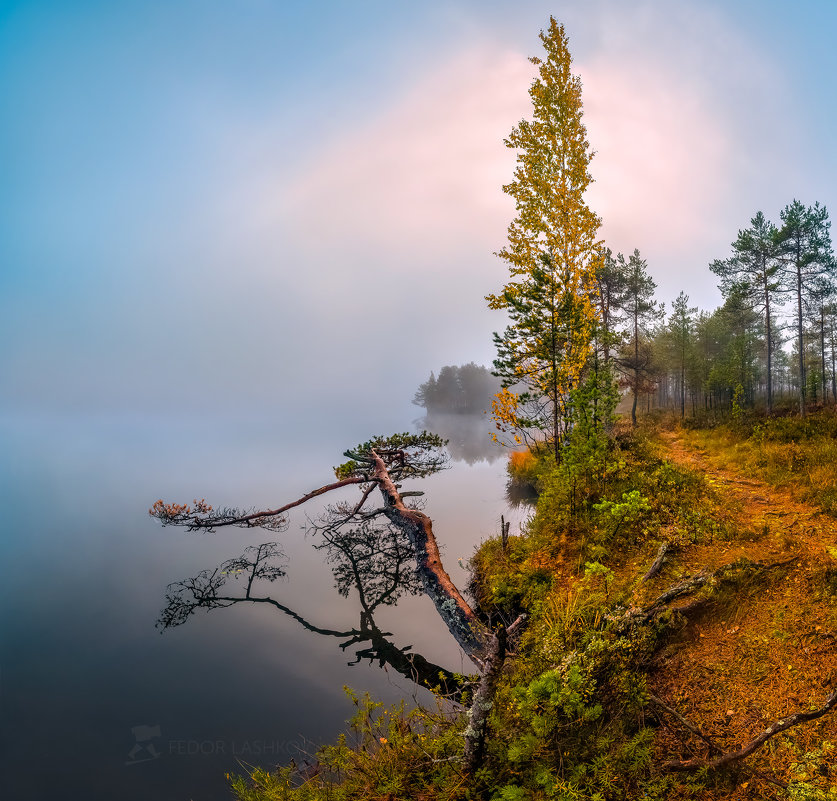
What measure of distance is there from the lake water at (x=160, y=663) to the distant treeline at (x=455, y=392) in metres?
49.6

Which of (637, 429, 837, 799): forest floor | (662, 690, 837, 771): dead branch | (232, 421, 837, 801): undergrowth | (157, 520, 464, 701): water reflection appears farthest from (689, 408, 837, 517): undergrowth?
(157, 520, 464, 701): water reflection

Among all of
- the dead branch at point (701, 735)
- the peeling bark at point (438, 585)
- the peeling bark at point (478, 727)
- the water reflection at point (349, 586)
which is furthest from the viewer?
the water reflection at point (349, 586)

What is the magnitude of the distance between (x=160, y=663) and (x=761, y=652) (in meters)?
8.88

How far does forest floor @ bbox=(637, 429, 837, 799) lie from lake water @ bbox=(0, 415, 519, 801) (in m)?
3.46

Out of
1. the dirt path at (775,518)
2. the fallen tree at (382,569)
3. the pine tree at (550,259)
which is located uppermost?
the pine tree at (550,259)

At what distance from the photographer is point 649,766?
2711mm

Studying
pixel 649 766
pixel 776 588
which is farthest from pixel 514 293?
pixel 649 766

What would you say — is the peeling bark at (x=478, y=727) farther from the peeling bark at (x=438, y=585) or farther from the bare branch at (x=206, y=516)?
the bare branch at (x=206, y=516)

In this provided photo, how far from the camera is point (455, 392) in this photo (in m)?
64.8

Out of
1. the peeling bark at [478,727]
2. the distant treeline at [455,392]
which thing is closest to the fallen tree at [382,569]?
the peeling bark at [478,727]

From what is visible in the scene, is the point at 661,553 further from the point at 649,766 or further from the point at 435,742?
the point at 435,742

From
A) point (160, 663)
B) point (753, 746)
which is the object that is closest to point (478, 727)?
point (753, 746)

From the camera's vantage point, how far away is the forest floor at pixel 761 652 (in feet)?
8.95

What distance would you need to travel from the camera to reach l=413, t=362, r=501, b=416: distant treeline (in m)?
62.4
